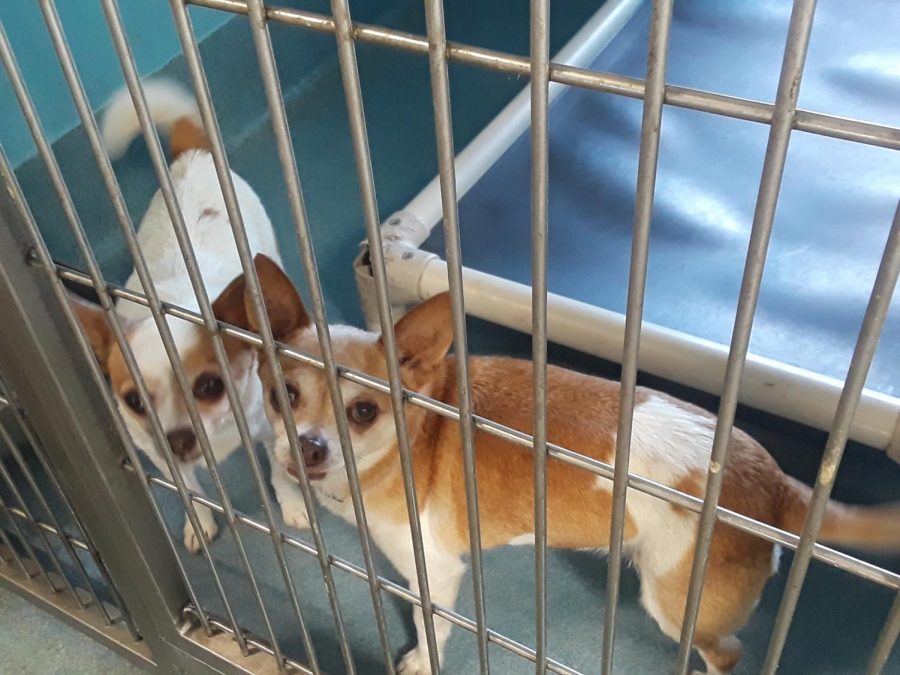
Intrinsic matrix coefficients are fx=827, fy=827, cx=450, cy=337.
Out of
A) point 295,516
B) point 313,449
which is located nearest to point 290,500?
point 295,516

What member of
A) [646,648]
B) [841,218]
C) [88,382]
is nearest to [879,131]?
[88,382]

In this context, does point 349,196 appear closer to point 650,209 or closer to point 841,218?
point 841,218

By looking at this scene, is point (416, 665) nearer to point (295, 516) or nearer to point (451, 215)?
point (295, 516)

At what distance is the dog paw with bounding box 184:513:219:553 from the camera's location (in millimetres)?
1399

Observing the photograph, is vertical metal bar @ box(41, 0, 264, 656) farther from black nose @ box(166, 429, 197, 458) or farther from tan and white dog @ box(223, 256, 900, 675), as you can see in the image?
black nose @ box(166, 429, 197, 458)

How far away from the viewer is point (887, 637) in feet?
1.75

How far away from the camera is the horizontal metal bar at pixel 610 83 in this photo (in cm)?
38

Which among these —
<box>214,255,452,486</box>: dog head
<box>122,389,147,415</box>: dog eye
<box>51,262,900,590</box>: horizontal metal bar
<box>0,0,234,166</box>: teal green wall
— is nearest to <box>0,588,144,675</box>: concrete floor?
<box>122,389,147,415</box>: dog eye

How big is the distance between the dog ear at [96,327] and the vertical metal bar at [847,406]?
78 cm

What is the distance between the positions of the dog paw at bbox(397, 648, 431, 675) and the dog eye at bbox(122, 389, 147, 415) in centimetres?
53

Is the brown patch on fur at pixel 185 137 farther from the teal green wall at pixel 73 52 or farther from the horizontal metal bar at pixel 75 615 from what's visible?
the horizontal metal bar at pixel 75 615

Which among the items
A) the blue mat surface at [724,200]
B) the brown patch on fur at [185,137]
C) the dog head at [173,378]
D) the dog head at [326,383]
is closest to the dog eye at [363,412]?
the dog head at [326,383]

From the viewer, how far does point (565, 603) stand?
4.19ft

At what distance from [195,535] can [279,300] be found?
0.65 meters
